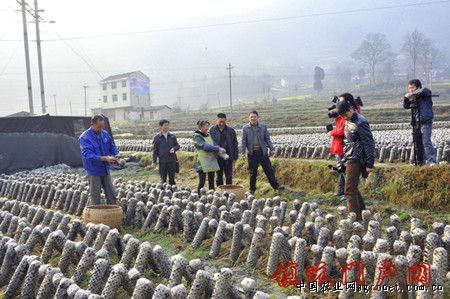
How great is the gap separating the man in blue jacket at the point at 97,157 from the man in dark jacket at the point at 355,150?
3.70 m

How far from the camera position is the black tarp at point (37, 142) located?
52.9 feet

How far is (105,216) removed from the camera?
7234 millimetres

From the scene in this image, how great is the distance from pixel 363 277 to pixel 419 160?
201 inches

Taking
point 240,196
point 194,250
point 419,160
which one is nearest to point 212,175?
point 240,196

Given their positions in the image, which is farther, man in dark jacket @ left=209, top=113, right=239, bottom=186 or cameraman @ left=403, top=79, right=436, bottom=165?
man in dark jacket @ left=209, top=113, right=239, bottom=186

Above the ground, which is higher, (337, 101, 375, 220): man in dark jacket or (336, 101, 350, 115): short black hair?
(336, 101, 350, 115): short black hair

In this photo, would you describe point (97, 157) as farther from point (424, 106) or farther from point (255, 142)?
point (424, 106)

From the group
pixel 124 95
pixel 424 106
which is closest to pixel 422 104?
pixel 424 106

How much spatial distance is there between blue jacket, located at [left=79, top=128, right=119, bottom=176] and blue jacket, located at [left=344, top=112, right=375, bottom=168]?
396cm

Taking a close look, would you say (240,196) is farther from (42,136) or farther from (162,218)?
(42,136)

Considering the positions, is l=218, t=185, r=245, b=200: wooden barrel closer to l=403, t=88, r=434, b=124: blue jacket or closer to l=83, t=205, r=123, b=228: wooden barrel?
l=83, t=205, r=123, b=228: wooden barrel

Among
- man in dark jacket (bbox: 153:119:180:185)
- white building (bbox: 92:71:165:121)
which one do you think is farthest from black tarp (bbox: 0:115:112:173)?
white building (bbox: 92:71:165:121)

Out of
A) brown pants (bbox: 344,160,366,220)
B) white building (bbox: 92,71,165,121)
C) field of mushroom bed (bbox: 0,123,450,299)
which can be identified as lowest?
field of mushroom bed (bbox: 0,123,450,299)

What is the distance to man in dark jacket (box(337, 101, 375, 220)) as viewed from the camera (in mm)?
6480
